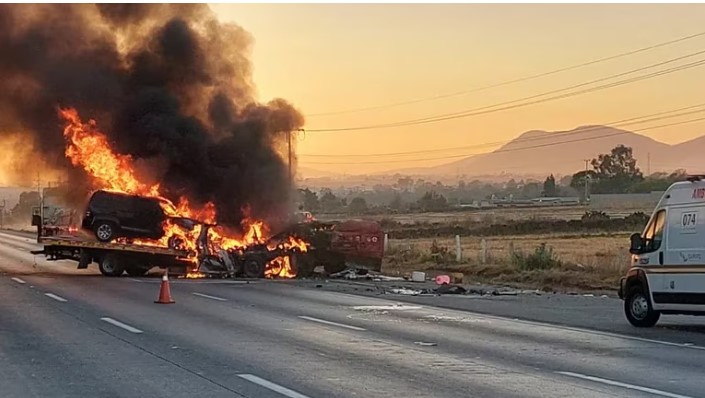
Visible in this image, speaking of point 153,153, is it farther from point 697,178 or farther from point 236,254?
point 697,178

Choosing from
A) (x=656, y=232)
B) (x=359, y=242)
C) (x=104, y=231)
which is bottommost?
(x=359, y=242)

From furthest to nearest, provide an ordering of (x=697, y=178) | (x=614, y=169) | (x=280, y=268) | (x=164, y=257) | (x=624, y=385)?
(x=614, y=169) < (x=280, y=268) < (x=164, y=257) < (x=697, y=178) < (x=624, y=385)

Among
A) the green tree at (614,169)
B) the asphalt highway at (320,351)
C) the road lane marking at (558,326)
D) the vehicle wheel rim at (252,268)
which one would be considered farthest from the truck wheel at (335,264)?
the green tree at (614,169)

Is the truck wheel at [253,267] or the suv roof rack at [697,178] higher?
the suv roof rack at [697,178]

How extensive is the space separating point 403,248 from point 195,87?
12.4 metres

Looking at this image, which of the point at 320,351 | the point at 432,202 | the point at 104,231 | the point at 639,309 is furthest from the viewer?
the point at 432,202

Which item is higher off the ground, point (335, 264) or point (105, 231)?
point (105, 231)

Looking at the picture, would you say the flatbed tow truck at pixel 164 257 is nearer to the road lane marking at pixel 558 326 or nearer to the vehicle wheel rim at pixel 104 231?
the vehicle wheel rim at pixel 104 231

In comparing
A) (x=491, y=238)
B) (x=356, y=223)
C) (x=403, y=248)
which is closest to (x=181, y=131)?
(x=356, y=223)

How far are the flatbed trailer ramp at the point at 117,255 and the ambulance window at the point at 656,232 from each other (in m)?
18.2

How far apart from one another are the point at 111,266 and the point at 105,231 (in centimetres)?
113

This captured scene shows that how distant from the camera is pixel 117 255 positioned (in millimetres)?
31859

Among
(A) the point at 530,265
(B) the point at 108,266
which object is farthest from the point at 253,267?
(A) the point at 530,265

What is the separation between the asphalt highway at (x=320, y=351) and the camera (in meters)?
10.3
